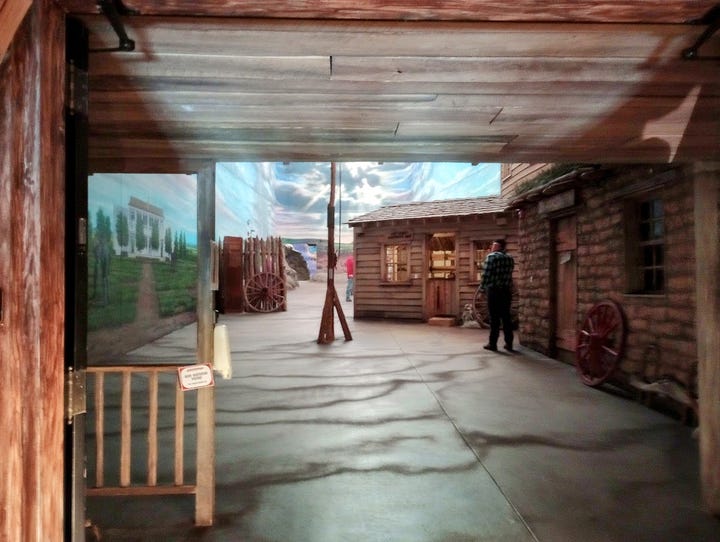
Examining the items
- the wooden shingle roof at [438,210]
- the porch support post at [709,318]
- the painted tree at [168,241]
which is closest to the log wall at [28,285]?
the porch support post at [709,318]

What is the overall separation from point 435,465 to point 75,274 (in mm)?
2873

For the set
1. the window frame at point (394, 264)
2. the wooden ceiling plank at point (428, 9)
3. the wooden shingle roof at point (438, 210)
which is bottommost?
the window frame at point (394, 264)

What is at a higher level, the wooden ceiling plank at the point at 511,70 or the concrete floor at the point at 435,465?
the wooden ceiling plank at the point at 511,70

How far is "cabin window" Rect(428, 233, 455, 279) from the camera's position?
13453mm

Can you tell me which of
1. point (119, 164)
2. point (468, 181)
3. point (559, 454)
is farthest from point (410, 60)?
point (468, 181)

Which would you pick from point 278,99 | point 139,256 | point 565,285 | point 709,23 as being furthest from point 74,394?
point 139,256

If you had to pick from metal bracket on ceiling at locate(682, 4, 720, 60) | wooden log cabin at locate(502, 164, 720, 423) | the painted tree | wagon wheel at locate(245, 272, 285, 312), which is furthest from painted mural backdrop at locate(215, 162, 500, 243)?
metal bracket on ceiling at locate(682, 4, 720, 60)

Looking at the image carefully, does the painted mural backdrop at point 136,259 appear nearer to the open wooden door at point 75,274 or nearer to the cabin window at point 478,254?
the open wooden door at point 75,274

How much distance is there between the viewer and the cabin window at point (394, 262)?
45.6 ft

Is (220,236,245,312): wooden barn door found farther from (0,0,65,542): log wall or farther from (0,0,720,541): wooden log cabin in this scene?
(0,0,65,542): log wall

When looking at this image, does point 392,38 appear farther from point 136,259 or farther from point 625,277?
point 136,259

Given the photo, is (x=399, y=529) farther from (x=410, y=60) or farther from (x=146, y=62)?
(x=146, y=62)

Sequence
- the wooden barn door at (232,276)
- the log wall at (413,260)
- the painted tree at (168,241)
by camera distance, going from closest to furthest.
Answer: the painted tree at (168,241), the log wall at (413,260), the wooden barn door at (232,276)

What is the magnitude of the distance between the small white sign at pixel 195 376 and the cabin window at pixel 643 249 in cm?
503
